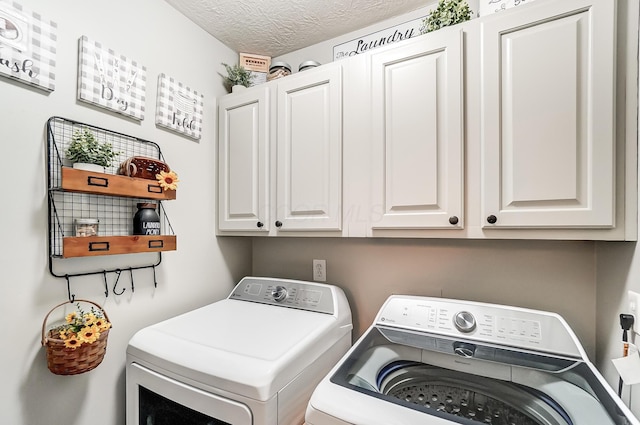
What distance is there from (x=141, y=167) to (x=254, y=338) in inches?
34.1

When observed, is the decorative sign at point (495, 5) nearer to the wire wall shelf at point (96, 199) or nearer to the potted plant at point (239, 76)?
the potted plant at point (239, 76)

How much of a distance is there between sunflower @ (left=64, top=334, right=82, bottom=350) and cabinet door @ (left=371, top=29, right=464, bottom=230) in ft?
3.82

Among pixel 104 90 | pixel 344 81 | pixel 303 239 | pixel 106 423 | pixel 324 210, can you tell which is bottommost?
pixel 106 423

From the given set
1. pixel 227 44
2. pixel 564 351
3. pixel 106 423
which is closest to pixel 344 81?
pixel 227 44

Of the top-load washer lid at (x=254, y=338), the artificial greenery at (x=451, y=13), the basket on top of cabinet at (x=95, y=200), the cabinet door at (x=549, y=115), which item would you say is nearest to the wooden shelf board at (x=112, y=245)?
the basket on top of cabinet at (x=95, y=200)

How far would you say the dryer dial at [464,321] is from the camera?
115cm

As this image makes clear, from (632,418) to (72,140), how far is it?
1886 millimetres

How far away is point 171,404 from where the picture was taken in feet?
3.43

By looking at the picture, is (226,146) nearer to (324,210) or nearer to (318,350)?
(324,210)

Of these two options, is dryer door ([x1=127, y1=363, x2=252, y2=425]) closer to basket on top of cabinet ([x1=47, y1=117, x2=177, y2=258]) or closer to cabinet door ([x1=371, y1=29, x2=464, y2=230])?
basket on top of cabinet ([x1=47, y1=117, x2=177, y2=258])

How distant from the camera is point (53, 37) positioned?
3.45 feet

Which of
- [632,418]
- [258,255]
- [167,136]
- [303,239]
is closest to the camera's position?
[632,418]

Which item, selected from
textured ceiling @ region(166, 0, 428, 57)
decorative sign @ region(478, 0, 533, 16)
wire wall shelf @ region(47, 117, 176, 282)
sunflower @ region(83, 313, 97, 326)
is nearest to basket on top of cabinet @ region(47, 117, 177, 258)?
wire wall shelf @ region(47, 117, 176, 282)

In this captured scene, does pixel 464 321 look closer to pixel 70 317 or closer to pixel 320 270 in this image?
pixel 320 270
